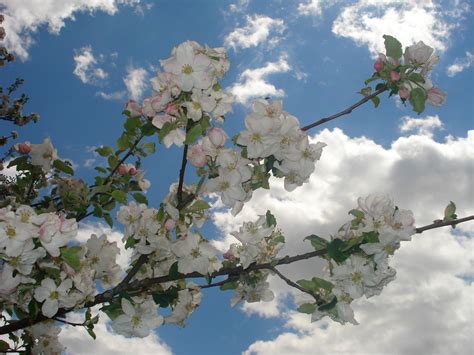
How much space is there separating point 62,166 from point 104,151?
0.34 metres

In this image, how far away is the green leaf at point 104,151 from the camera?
3.64 m

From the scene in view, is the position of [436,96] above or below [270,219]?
above

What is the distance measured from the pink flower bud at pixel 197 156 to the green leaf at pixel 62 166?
1.26 meters

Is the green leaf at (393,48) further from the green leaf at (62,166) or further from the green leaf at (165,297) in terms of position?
the green leaf at (62,166)

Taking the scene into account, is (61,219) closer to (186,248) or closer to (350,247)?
(186,248)

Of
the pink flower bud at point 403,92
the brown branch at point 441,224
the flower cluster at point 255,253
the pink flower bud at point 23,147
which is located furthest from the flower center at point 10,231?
the pink flower bud at point 403,92

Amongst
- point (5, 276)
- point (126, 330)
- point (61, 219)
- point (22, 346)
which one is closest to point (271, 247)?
point (126, 330)

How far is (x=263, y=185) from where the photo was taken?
291cm

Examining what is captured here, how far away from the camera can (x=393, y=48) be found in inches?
118

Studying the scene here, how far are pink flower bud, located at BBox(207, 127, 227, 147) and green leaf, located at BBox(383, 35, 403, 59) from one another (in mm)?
1063

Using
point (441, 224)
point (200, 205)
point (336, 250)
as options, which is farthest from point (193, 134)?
point (441, 224)

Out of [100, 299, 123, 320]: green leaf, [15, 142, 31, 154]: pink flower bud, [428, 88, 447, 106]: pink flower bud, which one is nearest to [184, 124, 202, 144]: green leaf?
[100, 299, 123, 320]: green leaf

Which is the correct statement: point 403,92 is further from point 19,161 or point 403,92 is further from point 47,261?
point 19,161

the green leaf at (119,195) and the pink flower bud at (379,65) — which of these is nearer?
the pink flower bud at (379,65)
